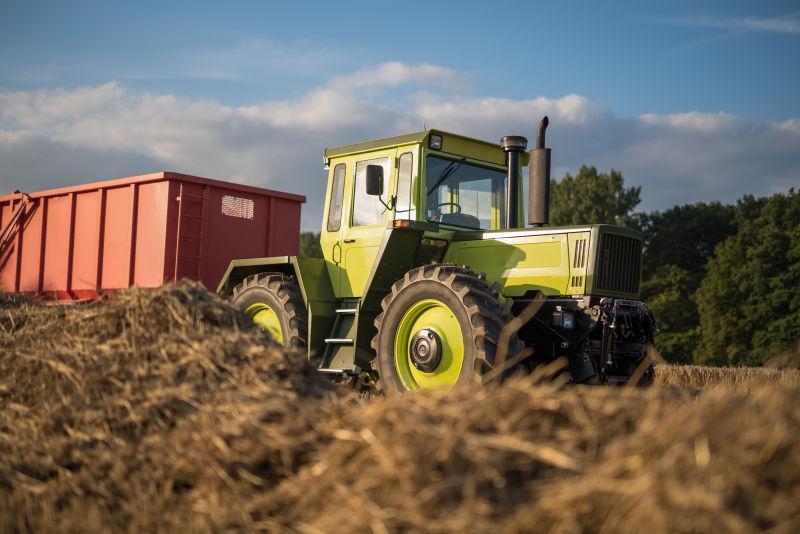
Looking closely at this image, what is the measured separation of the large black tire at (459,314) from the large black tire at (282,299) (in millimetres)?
1220

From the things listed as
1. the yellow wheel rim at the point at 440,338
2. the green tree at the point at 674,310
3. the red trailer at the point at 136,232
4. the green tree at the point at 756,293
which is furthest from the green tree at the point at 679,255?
the yellow wheel rim at the point at 440,338

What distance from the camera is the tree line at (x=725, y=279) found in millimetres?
34469

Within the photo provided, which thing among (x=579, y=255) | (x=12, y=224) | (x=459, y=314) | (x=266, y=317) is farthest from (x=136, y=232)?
(x=579, y=255)

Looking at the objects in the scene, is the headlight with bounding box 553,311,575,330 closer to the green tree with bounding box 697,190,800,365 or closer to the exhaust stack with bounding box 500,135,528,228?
the exhaust stack with bounding box 500,135,528,228

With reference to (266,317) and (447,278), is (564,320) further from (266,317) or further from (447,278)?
(266,317)

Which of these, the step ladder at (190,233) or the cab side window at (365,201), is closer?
the cab side window at (365,201)

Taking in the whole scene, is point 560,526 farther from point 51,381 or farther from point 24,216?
point 24,216

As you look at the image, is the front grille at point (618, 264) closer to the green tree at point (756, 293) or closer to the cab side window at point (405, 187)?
the cab side window at point (405, 187)

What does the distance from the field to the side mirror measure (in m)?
3.65

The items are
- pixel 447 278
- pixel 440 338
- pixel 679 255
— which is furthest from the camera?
pixel 679 255

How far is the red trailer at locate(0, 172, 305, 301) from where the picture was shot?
10.9 meters

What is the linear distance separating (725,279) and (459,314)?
32880 mm

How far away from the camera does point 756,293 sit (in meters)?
35.4

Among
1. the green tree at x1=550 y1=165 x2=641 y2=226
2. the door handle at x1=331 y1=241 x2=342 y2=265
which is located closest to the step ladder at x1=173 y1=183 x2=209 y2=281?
the door handle at x1=331 y1=241 x2=342 y2=265
